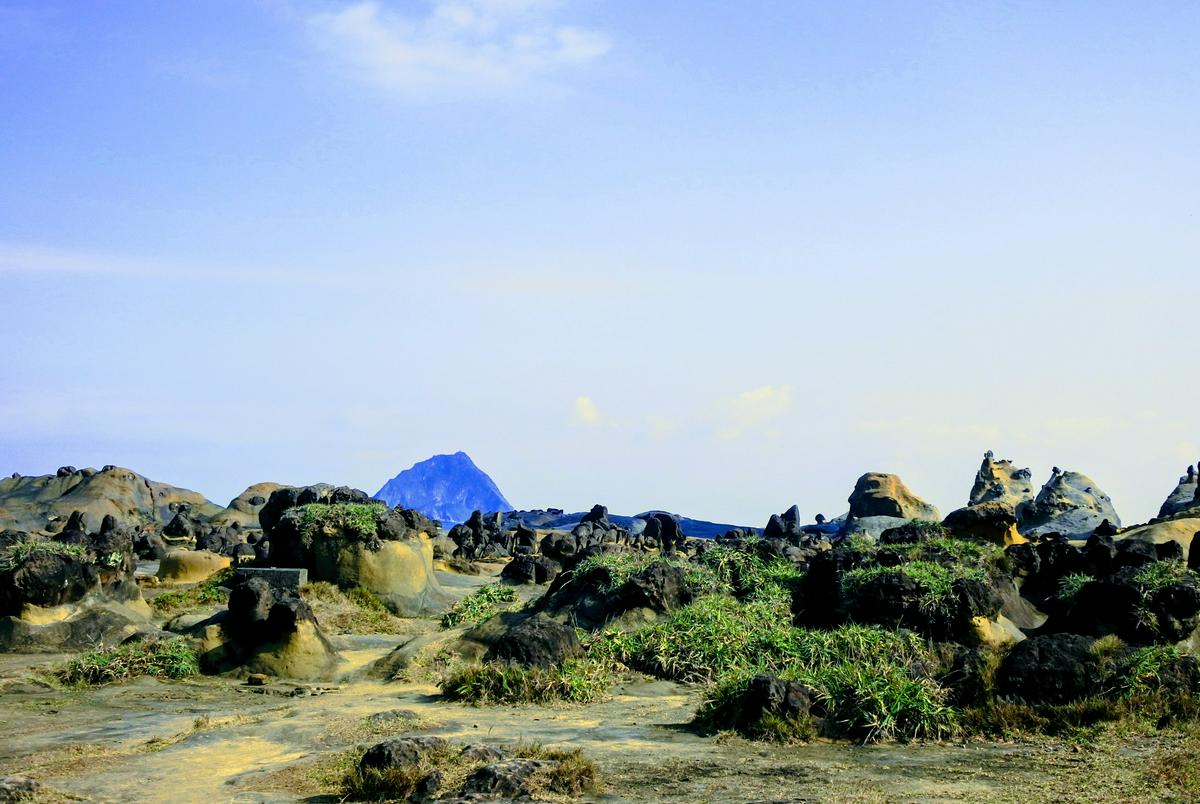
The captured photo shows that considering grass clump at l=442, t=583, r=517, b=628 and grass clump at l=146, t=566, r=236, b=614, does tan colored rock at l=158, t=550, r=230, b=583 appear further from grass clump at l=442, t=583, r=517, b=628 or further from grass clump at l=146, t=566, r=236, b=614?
grass clump at l=442, t=583, r=517, b=628

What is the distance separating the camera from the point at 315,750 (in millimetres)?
11414

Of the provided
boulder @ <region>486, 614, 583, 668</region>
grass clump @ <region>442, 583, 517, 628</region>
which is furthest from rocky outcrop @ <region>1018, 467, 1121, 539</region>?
boulder @ <region>486, 614, 583, 668</region>

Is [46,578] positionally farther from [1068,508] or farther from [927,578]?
[1068,508]

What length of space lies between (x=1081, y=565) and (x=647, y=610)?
7405 mm

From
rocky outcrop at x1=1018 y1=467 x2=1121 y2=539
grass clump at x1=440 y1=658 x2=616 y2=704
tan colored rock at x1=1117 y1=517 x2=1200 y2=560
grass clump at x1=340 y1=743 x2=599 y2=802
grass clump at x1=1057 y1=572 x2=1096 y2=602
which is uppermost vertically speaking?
rocky outcrop at x1=1018 y1=467 x2=1121 y2=539

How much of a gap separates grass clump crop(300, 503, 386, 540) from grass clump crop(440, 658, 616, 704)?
9.21 metres

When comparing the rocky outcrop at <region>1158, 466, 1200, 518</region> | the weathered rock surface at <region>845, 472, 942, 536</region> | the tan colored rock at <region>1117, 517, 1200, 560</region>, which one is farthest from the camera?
the weathered rock surface at <region>845, 472, 942, 536</region>

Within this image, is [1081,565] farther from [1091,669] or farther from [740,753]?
[740,753]

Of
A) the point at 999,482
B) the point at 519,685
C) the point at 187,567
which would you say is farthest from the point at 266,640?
the point at 999,482

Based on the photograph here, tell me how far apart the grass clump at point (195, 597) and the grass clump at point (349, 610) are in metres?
2.06

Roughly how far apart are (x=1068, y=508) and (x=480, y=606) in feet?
116

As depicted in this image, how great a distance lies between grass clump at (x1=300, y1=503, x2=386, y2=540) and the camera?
23516 millimetres

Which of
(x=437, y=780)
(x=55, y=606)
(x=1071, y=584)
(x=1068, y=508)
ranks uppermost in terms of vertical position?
(x=1068, y=508)

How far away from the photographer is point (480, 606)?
22.2 m
